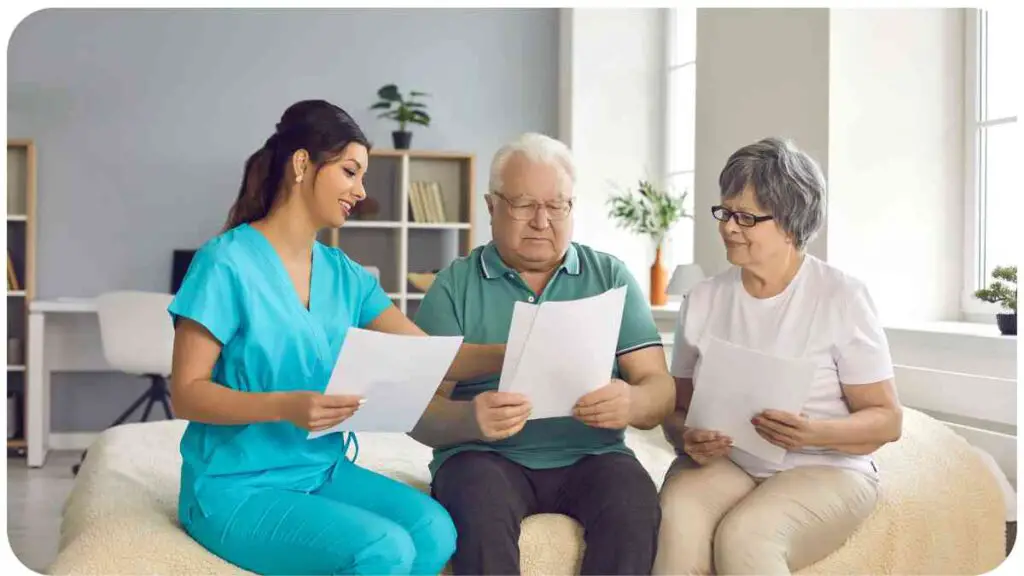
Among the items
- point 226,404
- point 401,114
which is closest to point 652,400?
point 226,404

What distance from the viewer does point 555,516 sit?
1828 mm

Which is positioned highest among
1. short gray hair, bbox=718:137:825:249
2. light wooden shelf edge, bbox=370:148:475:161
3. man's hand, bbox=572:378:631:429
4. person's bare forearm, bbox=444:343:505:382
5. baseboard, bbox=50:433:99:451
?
light wooden shelf edge, bbox=370:148:475:161

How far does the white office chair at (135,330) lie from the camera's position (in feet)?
14.8

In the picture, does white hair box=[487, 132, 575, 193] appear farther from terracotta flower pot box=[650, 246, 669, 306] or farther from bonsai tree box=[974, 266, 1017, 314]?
terracotta flower pot box=[650, 246, 669, 306]

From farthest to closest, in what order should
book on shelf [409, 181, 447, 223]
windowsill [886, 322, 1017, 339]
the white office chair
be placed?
book on shelf [409, 181, 447, 223], the white office chair, windowsill [886, 322, 1017, 339]

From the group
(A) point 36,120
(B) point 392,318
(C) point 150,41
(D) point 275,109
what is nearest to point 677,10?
(D) point 275,109

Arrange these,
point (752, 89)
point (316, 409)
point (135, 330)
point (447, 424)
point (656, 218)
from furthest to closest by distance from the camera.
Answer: point (656, 218) < point (135, 330) < point (752, 89) < point (447, 424) < point (316, 409)

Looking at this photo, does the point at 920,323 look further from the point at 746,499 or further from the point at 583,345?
the point at 583,345

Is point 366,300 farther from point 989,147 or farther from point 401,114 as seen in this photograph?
point 401,114

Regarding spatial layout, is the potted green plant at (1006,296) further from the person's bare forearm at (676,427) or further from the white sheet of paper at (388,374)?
the white sheet of paper at (388,374)

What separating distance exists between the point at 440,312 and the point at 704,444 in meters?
0.54

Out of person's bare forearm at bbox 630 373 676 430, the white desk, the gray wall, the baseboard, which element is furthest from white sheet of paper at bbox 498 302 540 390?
the baseboard

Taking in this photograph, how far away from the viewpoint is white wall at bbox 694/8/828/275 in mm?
3553

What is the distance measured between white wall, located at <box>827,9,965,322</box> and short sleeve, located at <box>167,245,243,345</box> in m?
2.36
